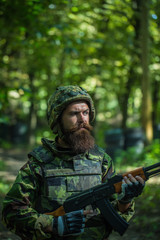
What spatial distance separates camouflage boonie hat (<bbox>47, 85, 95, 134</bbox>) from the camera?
8.24ft

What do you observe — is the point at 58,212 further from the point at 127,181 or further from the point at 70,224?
the point at 127,181

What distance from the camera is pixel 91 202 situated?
219cm

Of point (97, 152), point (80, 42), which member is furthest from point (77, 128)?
point (80, 42)

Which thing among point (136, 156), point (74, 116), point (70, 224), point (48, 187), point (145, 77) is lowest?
point (136, 156)

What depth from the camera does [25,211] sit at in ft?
7.07

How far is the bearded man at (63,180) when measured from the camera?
7.01 feet

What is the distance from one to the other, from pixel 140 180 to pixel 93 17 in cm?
747

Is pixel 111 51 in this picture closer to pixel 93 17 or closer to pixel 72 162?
pixel 93 17

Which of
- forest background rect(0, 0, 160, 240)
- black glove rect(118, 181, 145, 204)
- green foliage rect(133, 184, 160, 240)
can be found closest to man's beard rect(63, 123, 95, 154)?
black glove rect(118, 181, 145, 204)

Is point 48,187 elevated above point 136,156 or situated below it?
above

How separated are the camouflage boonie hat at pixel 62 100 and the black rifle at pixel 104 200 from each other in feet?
2.12

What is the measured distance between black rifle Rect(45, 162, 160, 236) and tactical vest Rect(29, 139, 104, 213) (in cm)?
11

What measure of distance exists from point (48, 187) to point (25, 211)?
0.24 meters

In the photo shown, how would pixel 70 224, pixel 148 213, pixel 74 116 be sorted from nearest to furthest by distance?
pixel 70 224, pixel 74 116, pixel 148 213
